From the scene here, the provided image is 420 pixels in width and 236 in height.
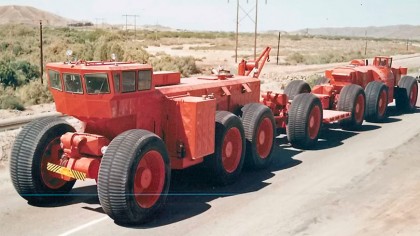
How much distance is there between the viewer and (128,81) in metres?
7.62

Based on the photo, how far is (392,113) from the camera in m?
18.3

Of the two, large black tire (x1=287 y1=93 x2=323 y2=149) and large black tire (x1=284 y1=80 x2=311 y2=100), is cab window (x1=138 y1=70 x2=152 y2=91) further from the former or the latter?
large black tire (x1=284 y1=80 x2=311 y2=100)

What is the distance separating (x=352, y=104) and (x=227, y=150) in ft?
21.2

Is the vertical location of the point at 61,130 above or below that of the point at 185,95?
below

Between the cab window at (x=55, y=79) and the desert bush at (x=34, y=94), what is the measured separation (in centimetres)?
1060

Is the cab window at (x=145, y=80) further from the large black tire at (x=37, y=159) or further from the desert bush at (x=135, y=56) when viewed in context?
the desert bush at (x=135, y=56)

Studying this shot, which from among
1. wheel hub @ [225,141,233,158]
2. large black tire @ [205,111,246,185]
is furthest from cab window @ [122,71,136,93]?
wheel hub @ [225,141,233,158]

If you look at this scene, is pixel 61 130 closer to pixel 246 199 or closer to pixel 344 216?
pixel 246 199

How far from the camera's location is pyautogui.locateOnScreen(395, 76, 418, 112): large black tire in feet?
60.0

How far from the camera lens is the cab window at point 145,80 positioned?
7.88 m

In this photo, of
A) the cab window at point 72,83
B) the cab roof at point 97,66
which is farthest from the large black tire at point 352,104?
the cab window at point 72,83

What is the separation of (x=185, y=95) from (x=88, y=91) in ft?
6.61

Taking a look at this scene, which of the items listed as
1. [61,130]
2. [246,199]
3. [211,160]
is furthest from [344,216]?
[61,130]

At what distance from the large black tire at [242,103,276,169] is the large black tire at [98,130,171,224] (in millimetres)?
2783
